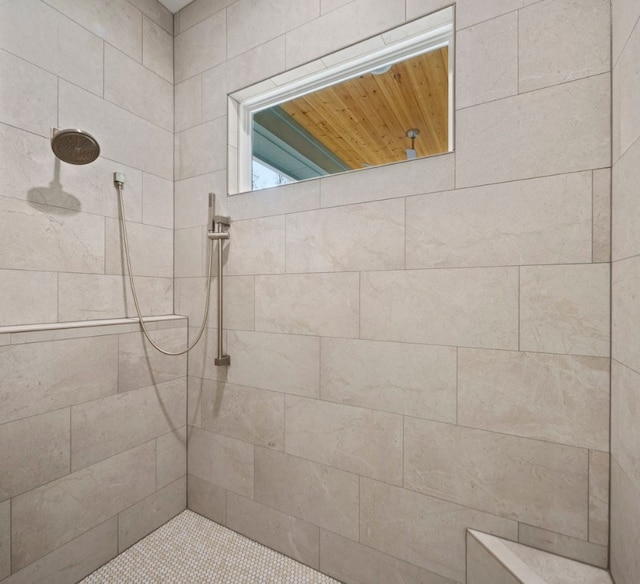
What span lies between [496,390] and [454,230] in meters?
0.56

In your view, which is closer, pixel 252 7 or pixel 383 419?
pixel 383 419

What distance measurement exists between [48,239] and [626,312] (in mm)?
2026

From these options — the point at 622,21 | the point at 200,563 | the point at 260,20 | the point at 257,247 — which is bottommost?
the point at 200,563

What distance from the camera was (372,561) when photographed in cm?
135

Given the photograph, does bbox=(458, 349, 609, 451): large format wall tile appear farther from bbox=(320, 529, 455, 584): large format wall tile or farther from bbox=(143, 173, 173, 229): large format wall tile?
bbox=(143, 173, 173, 229): large format wall tile

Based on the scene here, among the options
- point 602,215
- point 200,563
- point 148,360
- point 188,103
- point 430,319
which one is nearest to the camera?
point 602,215

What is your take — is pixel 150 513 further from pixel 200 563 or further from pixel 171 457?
pixel 200 563

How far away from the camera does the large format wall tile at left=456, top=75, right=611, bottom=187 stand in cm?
101

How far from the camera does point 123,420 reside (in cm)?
158

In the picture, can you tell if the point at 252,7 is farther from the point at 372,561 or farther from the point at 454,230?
the point at 372,561

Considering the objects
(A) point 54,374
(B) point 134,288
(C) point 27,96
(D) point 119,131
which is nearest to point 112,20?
(D) point 119,131

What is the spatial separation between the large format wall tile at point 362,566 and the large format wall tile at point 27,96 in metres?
2.08

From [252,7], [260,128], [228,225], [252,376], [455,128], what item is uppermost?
[252,7]

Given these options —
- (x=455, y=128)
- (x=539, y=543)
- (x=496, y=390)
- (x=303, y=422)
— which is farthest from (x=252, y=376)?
(x=455, y=128)
